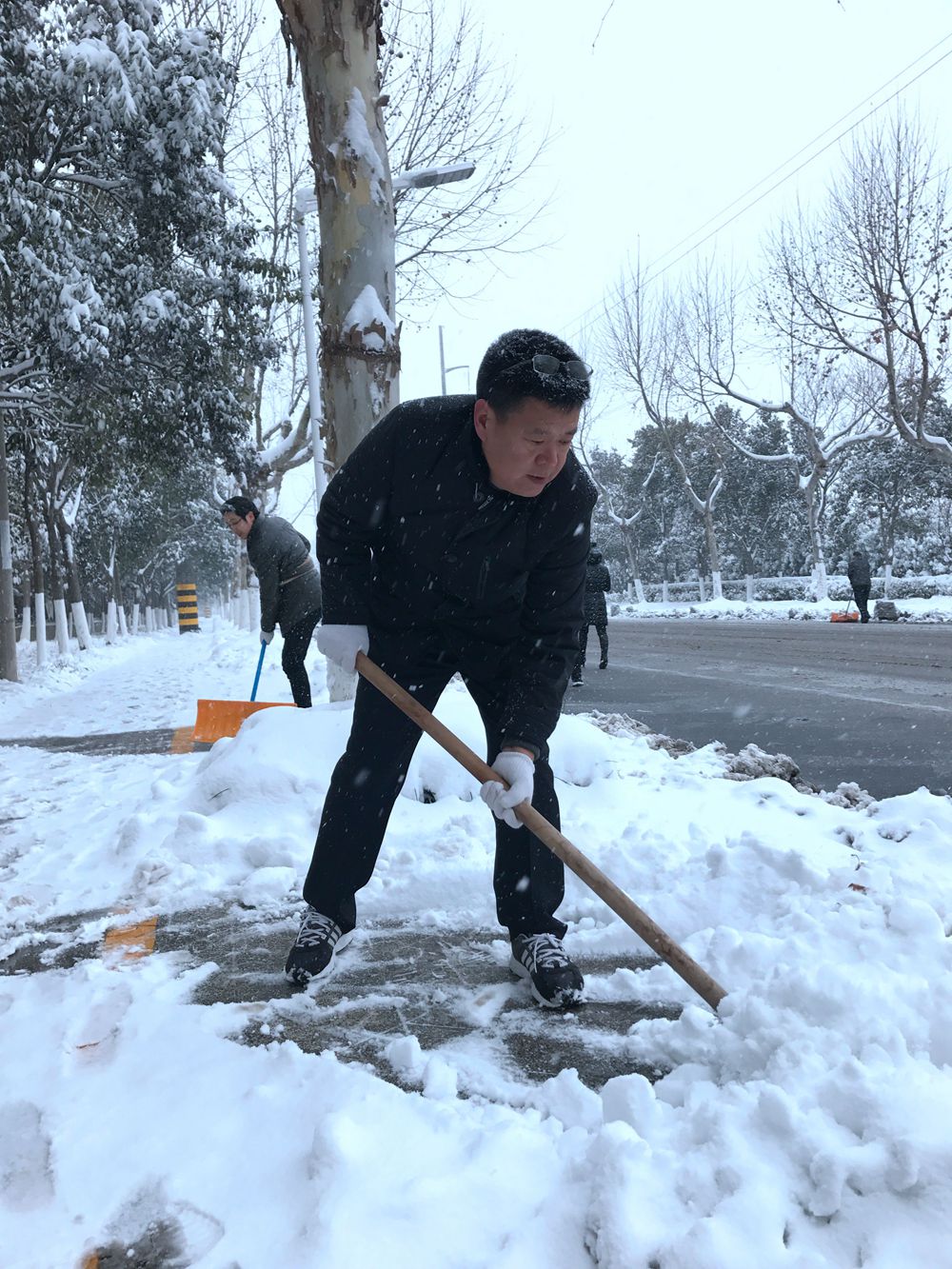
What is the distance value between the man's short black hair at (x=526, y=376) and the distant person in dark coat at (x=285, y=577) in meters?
4.35

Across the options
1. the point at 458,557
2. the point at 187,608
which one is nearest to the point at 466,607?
the point at 458,557

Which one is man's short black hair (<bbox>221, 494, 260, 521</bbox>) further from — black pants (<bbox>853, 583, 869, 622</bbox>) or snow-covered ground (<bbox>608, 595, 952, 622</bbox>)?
black pants (<bbox>853, 583, 869, 622</bbox>)

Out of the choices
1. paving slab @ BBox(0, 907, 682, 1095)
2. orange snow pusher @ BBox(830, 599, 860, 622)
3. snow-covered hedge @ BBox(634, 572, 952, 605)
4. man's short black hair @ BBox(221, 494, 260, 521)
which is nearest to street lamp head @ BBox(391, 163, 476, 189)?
man's short black hair @ BBox(221, 494, 260, 521)

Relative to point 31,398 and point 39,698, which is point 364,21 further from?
point 39,698

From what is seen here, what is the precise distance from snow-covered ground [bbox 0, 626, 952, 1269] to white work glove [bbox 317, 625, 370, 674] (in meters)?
0.91

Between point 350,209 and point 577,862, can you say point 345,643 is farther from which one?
point 350,209

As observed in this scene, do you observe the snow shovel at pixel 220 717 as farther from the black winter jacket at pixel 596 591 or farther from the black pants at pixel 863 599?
the black pants at pixel 863 599

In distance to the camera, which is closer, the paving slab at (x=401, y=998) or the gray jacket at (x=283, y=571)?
the paving slab at (x=401, y=998)

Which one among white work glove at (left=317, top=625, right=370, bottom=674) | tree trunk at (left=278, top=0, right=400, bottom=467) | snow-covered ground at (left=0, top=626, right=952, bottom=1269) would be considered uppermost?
tree trunk at (left=278, top=0, right=400, bottom=467)

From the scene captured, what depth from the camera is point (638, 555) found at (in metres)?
45.8

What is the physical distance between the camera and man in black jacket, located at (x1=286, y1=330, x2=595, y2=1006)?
7.20 ft

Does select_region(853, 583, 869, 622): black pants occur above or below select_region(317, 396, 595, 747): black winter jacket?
below

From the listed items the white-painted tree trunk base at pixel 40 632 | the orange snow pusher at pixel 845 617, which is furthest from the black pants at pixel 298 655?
the orange snow pusher at pixel 845 617

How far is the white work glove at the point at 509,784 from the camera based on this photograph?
2182 millimetres
